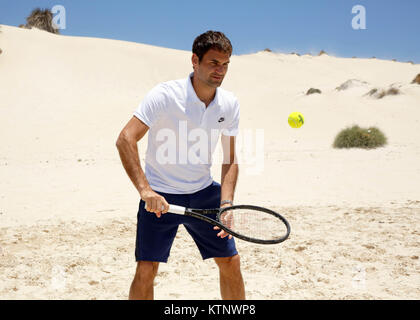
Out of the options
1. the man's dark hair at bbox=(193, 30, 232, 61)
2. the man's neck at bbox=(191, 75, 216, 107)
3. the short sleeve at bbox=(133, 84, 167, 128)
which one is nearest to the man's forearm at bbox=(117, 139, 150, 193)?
the short sleeve at bbox=(133, 84, 167, 128)

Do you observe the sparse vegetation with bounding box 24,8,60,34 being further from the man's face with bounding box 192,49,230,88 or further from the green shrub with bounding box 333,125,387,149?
the man's face with bounding box 192,49,230,88

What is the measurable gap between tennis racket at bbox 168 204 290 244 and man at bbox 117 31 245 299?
0.09 metres

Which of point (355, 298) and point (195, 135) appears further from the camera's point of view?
point (355, 298)

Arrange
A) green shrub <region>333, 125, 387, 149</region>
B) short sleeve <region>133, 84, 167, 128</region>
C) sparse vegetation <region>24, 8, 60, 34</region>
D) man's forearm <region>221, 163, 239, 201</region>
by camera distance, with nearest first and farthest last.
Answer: short sleeve <region>133, 84, 167, 128</region> < man's forearm <region>221, 163, 239, 201</region> < green shrub <region>333, 125, 387, 149</region> < sparse vegetation <region>24, 8, 60, 34</region>

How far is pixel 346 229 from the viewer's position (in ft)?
17.6

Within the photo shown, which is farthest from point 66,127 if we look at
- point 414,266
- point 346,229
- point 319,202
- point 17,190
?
point 414,266

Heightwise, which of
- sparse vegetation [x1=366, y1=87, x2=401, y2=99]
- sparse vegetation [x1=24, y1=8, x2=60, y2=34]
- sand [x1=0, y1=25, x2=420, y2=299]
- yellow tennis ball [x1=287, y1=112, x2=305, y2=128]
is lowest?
sand [x1=0, y1=25, x2=420, y2=299]

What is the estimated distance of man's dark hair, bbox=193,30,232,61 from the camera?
2.47m

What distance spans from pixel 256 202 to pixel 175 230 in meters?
4.36

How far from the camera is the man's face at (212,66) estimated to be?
2.49 meters
